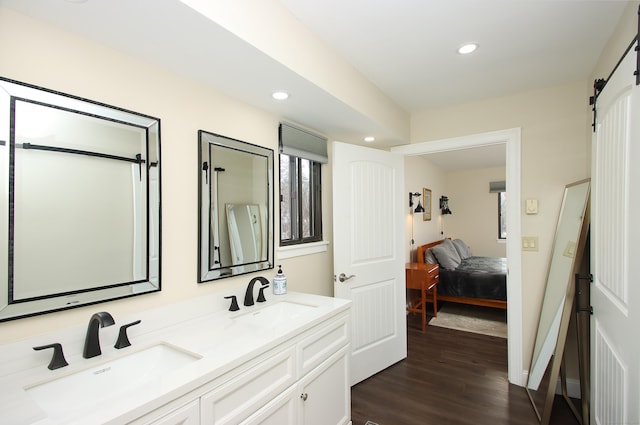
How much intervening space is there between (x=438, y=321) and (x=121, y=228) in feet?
12.6

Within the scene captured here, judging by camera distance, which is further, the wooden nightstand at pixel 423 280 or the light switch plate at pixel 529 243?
the wooden nightstand at pixel 423 280

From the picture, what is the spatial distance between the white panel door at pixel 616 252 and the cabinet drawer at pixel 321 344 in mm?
1236

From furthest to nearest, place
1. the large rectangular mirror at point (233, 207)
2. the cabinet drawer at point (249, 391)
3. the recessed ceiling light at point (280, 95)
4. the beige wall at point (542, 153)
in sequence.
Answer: the beige wall at point (542, 153) < the recessed ceiling light at point (280, 95) < the large rectangular mirror at point (233, 207) < the cabinet drawer at point (249, 391)

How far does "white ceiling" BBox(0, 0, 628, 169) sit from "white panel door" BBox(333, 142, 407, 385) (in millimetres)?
436

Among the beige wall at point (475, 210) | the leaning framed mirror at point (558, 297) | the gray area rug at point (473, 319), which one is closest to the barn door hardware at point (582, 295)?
the leaning framed mirror at point (558, 297)

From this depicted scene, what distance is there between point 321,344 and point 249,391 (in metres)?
0.53

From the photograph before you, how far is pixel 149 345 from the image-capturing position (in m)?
1.32

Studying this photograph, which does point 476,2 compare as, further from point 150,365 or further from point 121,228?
point 150,365

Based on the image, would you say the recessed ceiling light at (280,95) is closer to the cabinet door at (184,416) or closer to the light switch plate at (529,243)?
the cabinet door at (184,416)

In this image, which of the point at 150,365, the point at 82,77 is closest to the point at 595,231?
the point at 150,365

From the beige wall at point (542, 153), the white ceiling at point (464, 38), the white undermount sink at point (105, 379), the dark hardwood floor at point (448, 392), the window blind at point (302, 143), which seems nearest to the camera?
the white undermount sink at point (105, 379)

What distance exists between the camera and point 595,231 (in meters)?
1.67

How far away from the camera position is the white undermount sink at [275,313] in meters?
1.73

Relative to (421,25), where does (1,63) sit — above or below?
below
